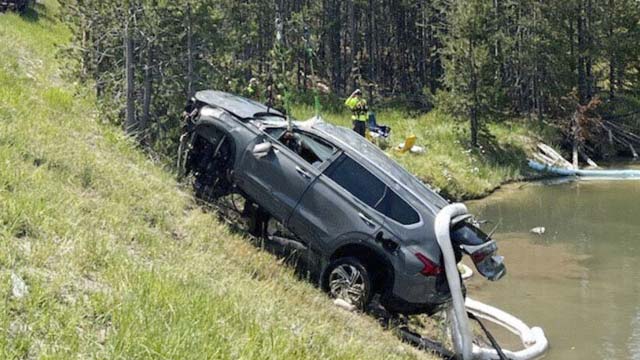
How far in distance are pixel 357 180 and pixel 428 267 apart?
132 cm

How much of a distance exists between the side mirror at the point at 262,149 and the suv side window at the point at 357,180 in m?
0.79

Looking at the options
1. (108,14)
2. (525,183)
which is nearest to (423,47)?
(525,183)

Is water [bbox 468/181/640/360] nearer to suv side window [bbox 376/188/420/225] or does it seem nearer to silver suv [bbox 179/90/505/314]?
silver suv [bbox 179/90/505/314]

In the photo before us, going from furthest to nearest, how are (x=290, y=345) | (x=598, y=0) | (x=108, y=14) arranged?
(x=598, y=0), (x=108, y=14), (x=290, y=345)

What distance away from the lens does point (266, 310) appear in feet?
16.9

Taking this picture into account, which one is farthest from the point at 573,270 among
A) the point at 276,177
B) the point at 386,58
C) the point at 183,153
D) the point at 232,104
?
the point at 386,58

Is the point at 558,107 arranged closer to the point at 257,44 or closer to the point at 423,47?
the point at 423,47

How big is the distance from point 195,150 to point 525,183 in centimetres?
1521

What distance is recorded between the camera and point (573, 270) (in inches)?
467

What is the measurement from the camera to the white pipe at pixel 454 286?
6.95 m

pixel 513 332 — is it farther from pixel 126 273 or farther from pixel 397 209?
pixel 126 273

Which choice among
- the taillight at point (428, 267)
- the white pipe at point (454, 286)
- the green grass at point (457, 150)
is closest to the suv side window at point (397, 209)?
the white pipe at point (454, 286)

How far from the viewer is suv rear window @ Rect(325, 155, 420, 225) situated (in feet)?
24.1

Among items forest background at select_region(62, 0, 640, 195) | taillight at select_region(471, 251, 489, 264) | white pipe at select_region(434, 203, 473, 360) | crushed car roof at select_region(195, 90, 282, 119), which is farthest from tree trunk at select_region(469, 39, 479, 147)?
taillight at select_region(471, 251, 489, 264)
